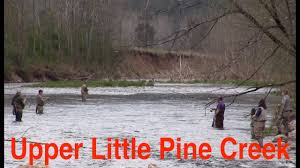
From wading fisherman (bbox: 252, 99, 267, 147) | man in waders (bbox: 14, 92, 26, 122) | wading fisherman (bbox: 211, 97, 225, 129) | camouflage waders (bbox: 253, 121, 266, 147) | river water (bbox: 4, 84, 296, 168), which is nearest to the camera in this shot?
river water (bbox: 4, 84, 296, 168)

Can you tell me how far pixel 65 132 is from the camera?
53.4 ft

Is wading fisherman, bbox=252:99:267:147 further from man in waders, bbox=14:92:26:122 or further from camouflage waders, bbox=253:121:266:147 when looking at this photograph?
man in waders, bbox=14:92:26:122

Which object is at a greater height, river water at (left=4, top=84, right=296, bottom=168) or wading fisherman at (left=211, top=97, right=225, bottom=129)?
wading fisherman at (left=211, top=97, right=225, bottom=129)

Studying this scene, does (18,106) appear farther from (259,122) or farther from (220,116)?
(259,122)

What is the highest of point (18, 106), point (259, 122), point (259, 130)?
point (18, 106)

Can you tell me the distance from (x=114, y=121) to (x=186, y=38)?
14.5m

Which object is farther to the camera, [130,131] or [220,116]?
[220,116]

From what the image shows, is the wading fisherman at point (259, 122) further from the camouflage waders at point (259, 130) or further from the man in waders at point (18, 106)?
the man in waders at point (18, 106)

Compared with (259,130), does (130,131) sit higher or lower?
lower

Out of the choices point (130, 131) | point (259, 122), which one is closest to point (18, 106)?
point (130, 131)

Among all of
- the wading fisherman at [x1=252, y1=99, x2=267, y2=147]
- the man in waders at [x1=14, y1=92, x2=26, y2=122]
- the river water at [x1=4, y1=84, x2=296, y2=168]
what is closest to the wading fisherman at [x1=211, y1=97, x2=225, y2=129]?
the river water at [x1=4, y1=84, x2=296, y2=168]

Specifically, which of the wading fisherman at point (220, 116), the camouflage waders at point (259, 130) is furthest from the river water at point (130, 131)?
the camouflage waders at point (259, 130)
